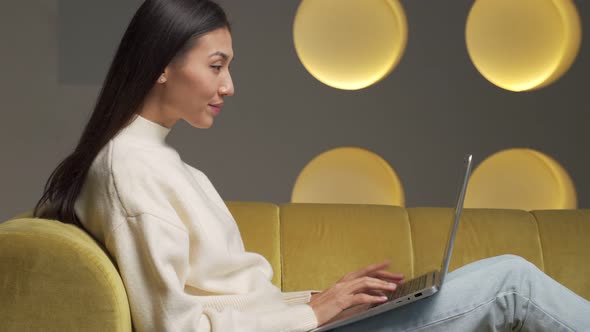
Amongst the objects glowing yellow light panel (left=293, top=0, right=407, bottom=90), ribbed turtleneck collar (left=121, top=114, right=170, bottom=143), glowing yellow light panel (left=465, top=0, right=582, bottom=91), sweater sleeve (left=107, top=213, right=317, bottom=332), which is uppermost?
glowing yellow light panel (left=465, top=0, right=582, bottom=91)

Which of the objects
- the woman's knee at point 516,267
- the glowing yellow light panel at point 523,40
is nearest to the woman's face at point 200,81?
the woman's knee at point 516,267

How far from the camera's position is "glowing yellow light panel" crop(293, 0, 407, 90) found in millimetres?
3174

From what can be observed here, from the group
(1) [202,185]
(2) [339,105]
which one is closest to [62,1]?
(2) [339,105]

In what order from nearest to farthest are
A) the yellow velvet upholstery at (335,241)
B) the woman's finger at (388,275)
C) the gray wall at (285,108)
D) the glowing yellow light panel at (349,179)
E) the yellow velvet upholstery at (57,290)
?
the yellow velvet upholstery at (57,290) → the woman's finger at (388,275) → the yellow velvet upholstery at (335,241) → the gray wall at (285,108) → the glowing yellow light panel at (349,179)

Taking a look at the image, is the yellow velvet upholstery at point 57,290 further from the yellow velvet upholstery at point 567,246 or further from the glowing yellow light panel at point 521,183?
the glowing yellow light panel at point 521,183

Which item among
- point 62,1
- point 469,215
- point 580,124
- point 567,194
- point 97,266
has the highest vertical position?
point 580,124

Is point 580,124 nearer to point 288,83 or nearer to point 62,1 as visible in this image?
point 288,83

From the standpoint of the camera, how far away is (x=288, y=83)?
3119 mm

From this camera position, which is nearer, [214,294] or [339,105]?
[214,294]

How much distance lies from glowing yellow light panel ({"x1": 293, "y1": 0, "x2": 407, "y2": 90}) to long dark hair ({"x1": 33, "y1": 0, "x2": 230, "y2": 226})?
5.31 feet

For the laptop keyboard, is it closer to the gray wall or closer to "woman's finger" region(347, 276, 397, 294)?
"woman's finger" region(347, 276, 397, 294)

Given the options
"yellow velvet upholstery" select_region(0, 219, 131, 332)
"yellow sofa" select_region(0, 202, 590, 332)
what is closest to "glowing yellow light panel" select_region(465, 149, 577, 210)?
"yellow sofa" select_region(0, 202, 590, 332)

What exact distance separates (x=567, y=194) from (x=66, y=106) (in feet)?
6.39

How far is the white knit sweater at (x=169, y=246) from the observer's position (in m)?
1.38
